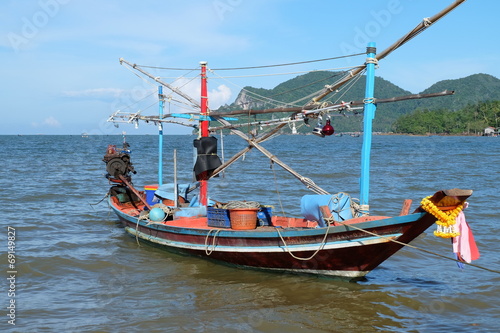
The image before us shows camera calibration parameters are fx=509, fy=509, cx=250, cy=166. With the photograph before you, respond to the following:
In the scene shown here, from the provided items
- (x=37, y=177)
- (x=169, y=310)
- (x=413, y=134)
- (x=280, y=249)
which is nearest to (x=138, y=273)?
(x=169, y=310)

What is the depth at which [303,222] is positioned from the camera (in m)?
12.8

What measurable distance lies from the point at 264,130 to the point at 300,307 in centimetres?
533

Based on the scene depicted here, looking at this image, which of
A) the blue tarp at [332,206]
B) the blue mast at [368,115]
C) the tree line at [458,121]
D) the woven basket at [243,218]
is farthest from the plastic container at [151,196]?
the tree line at [458,121]

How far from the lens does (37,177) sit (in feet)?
111

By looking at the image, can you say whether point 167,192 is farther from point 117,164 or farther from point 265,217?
point 265,217

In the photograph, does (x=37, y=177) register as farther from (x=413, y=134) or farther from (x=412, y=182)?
(x=413, y=134)

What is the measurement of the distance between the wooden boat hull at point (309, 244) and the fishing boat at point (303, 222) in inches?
0.7

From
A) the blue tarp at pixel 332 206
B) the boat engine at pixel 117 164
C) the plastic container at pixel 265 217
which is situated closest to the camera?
the blue tarp at pixel 332 206

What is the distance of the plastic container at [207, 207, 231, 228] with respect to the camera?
12.0 metres

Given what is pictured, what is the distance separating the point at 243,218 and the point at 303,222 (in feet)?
6.30

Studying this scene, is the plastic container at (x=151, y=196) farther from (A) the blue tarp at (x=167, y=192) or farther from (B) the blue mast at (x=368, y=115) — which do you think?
(B) the blue mast at (x=368, y=115)

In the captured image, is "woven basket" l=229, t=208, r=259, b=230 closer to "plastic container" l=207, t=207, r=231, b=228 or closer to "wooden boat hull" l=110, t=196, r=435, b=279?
"wooden boat hull" l=110, t=196, r=435, b=279

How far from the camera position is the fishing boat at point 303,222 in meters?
9.31

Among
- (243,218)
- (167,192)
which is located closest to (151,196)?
(167,192)
